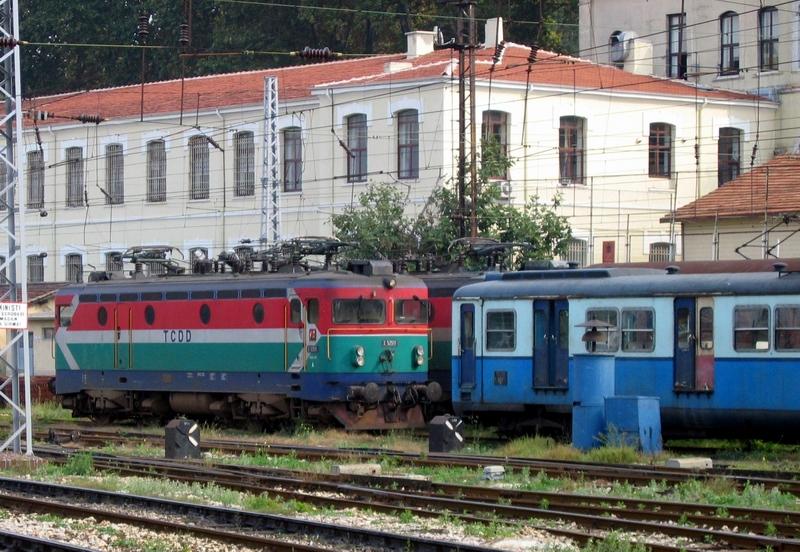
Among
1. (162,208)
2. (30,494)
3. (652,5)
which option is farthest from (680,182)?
(30,494)

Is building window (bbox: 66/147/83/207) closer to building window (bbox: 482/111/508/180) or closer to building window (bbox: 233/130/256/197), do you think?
building window (bbox: 233/130/256/197)

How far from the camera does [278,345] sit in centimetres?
3184

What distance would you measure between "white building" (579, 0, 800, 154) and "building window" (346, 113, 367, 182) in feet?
37.1

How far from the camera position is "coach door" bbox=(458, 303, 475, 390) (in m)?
29.5

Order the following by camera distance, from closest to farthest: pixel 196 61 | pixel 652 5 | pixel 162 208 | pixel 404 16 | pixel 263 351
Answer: pixel 263 351, pixel 162 208, pixel 652 5, pixel 404 16, pixel 196 61

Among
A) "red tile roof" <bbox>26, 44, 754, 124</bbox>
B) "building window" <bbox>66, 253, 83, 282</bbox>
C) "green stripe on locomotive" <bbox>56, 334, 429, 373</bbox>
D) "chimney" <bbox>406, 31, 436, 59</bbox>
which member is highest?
"chimney" <bbox>406, 31, 436, 59</bbox>

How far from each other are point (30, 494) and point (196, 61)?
51.0 m

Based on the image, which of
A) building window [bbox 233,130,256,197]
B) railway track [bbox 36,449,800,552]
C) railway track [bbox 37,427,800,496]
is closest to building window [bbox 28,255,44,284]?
building window [bbox 233,130,256,197]

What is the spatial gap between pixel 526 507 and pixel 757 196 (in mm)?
26448

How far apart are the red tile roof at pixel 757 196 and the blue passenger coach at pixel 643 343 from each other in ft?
47.0

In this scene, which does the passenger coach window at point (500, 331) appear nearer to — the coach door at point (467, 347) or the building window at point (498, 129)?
the coach door at point (467, 347)

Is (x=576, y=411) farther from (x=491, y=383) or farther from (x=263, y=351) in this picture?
(x=263, y=351)

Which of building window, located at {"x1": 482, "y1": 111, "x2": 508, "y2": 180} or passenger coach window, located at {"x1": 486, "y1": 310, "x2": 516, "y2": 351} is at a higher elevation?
building window, located at {"x1": 482, "y1": 111, "x2": 508, "y2": 180}

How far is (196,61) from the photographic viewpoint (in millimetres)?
71062
